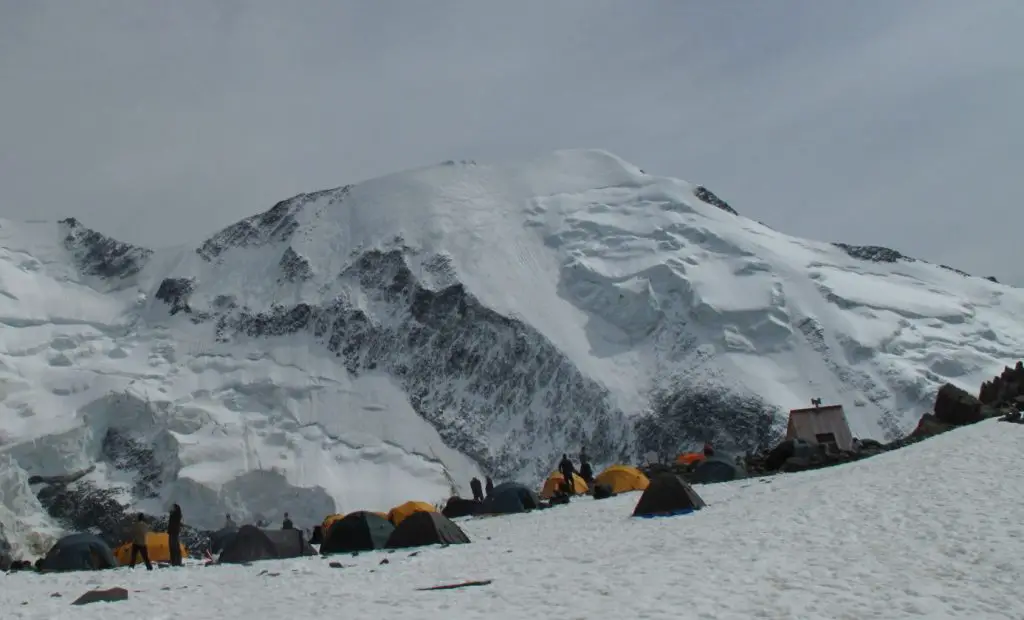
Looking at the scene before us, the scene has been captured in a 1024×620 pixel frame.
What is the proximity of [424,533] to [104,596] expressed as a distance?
9.59m

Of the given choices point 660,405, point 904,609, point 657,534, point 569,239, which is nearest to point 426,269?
point 569,239

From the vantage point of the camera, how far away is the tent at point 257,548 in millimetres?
30984

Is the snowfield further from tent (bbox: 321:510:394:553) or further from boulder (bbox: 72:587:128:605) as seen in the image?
tent (bbox: 321:510:394:553)

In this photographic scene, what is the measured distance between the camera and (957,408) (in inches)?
1640

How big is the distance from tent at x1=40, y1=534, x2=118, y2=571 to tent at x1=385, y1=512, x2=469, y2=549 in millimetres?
10831

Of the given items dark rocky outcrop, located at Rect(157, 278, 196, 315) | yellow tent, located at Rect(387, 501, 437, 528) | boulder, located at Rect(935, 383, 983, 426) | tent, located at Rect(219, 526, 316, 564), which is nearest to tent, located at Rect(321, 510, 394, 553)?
tent, located at Rect(219, 526, 316, 564)

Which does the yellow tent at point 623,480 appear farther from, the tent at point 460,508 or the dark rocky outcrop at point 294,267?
the dark rocky outcrop at point 294,267

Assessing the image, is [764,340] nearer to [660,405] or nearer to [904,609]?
[660,405]

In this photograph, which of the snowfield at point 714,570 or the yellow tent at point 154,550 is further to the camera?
the yellow tent at point 154,550

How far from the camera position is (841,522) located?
66.4ft

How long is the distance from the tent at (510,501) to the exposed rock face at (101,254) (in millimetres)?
105854

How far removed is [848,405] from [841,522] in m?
77.5

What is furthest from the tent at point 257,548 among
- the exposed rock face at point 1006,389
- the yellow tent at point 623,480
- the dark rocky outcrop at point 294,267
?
the dark rocky outcrop at point 294,267

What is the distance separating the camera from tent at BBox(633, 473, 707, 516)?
27.1 m
